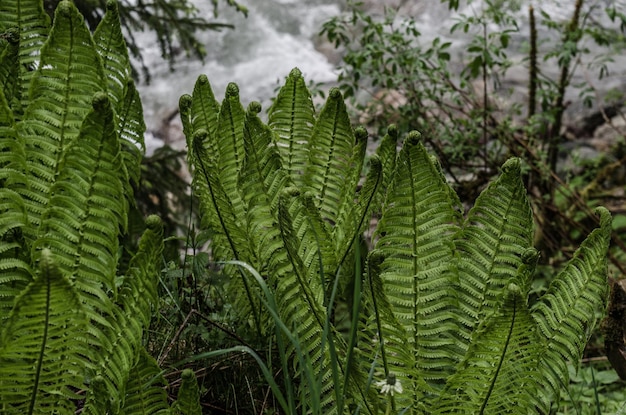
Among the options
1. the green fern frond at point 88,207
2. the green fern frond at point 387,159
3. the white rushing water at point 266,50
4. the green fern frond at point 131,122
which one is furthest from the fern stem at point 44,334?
the white rushing water at point 266,50

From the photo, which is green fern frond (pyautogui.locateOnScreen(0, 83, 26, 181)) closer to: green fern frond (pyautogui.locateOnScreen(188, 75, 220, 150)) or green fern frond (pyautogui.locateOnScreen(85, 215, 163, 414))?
green fern frond (pyautogui.locateOnScreen(85, 215, 163, 414))

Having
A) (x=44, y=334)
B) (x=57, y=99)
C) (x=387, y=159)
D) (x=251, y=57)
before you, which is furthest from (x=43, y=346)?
(x=251, y=57)

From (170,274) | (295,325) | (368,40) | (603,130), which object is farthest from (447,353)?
(603,130)

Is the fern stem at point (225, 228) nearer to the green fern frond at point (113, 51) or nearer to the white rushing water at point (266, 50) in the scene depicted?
the green fern frond at point (113, 51)

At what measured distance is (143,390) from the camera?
1.18 meters

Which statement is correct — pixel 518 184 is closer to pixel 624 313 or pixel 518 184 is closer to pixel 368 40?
pixel 624 313

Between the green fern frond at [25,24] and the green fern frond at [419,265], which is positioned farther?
the green fern frond at [25,24]

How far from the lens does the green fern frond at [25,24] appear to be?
144cm

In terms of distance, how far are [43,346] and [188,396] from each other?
252 mm

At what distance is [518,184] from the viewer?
1.36 meters

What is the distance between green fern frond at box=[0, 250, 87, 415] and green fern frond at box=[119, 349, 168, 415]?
0.09m

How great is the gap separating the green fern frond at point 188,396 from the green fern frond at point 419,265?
379 millimetres

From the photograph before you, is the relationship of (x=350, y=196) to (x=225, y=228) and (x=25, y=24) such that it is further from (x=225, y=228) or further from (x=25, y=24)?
(x=25, y=24)

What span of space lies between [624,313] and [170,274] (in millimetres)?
1307
